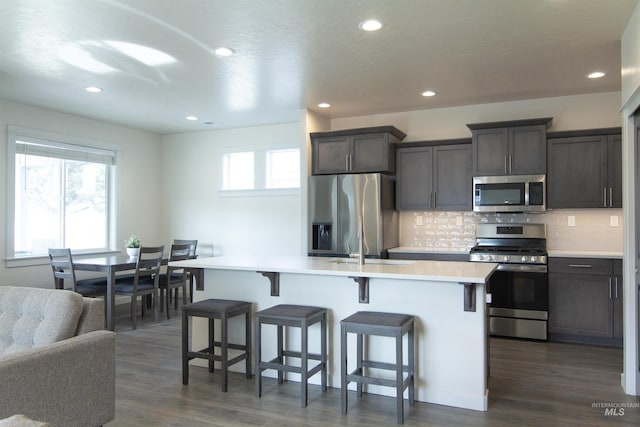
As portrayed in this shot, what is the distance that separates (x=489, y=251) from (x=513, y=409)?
222 cm

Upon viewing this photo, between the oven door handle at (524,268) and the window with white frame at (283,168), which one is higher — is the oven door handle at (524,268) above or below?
below

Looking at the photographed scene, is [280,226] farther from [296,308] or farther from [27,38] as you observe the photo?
[27,38]

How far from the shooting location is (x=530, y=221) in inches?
209

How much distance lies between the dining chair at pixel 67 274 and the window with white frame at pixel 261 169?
245 centimetres

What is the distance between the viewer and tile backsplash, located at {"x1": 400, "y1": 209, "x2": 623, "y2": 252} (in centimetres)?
504

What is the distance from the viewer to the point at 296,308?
340cm

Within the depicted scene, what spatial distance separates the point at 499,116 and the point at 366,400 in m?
3.73

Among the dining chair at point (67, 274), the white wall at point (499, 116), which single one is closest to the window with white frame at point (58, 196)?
the dining chair at point (67, 274)

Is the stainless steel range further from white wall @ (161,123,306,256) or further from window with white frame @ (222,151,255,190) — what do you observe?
window with white frame @ (222,151,255,190)

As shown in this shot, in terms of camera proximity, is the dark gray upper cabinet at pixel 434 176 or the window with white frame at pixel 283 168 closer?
the dark gray upper cabinet at pixel 434 176

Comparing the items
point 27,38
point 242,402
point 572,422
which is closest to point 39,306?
point 242,402

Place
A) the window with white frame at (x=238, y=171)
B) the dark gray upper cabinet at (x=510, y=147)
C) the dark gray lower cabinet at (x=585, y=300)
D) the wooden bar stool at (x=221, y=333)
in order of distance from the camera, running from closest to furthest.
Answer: the wooden bar stool at (x=221, y=333) < the dark gray lower cabinet at (x=585, y=300) < the dark gray upper cabinet at (x=510, y=147) < the window with white frame at (x=238, y=171)

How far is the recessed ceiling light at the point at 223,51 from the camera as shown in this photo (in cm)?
366

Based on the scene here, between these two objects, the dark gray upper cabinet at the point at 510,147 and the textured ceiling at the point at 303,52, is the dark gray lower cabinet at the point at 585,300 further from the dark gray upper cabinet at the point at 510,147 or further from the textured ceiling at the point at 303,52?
the textured ceiling at the point at 303,52
